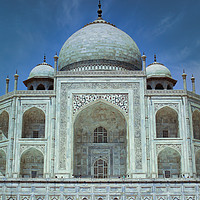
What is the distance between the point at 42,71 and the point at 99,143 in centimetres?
629

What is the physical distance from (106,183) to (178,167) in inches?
258

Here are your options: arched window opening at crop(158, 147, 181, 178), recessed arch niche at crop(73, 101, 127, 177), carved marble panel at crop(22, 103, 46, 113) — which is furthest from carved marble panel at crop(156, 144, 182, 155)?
carved marble panel at crop(22, 103, 46, 113)

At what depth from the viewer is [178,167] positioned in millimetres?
19797

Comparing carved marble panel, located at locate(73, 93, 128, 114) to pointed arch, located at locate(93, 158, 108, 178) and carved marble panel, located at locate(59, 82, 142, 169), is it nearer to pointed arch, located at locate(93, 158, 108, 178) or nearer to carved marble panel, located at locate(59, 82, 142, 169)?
carved marble panel, located at locate(59, 82, 142, 169)

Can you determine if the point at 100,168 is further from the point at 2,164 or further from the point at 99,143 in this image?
the point at 2,164

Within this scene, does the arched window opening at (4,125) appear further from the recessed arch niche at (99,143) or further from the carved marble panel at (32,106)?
the recessed arch niche at (99,143)

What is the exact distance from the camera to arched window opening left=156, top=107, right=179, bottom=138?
67.2 ft

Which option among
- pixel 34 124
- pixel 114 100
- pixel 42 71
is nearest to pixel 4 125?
pixel 34 124

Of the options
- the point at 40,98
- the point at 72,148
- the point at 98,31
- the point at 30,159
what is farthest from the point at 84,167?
the point at 98,31

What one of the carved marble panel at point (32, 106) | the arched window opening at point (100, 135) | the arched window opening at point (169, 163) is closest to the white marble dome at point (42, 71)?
the carved marble panel at point (32, 106)

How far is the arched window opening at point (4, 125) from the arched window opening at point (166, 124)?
8194mm

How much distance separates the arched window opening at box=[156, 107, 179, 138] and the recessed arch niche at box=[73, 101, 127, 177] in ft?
6.07

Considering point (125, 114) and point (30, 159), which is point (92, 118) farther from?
point (30, 159)

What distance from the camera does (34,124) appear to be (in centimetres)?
2073
